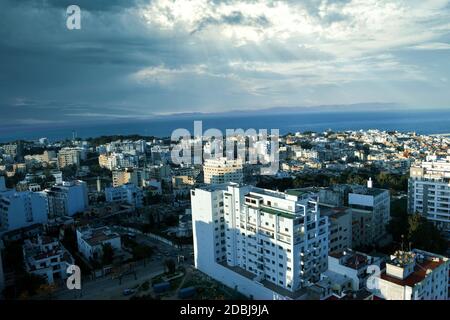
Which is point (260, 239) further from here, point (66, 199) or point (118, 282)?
point (66, 199)

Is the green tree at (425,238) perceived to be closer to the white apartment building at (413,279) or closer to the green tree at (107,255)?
the white apartment building at (413,279)

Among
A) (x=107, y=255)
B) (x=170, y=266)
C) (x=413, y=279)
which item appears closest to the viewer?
(x=413, y=279)

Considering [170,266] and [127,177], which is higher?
[127,177]

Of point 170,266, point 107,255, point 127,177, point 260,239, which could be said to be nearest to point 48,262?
point 107,255

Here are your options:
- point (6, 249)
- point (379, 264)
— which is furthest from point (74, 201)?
point (379, 264)

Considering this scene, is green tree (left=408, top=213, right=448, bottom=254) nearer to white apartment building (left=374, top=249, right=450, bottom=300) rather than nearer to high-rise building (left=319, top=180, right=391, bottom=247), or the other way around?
high-rise building (left=319, top=180, right=391, bottom=247)

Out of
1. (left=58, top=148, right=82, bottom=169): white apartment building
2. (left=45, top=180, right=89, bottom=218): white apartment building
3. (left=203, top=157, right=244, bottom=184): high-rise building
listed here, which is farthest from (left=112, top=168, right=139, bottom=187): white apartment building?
(left=58, top=148, right=82, bottom=169): white apartment building
